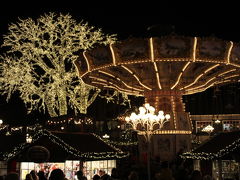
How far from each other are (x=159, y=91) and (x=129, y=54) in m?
4.77

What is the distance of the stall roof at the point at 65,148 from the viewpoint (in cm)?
1492

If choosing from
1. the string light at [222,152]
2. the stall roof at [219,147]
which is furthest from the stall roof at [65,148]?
the string light at [222,152]

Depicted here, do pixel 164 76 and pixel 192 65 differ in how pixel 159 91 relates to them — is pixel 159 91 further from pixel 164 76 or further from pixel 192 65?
pixel 192 65

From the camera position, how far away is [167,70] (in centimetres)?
2219

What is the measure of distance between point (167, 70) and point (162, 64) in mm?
890

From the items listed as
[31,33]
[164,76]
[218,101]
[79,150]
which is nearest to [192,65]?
[164,76]

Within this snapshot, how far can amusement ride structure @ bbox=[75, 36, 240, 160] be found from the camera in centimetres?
→ 1834

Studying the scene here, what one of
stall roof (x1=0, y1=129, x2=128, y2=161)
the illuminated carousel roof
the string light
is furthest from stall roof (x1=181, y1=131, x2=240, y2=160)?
the illuminated carousel roof

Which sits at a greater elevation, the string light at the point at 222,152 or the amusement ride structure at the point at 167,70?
the amusement ride structure at the point at 167,70

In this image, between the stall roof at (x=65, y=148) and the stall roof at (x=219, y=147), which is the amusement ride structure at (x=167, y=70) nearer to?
the stall roof at (x=65, y=148)

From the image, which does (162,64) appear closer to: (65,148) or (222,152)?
(65,148)

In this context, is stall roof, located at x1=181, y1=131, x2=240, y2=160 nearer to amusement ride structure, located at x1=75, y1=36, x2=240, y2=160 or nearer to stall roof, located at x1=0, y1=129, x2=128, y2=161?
stall roof, located at x1=0, y1=129, x2=128, y2=161

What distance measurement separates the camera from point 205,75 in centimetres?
2408

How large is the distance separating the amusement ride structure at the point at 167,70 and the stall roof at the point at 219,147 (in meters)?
5.45
